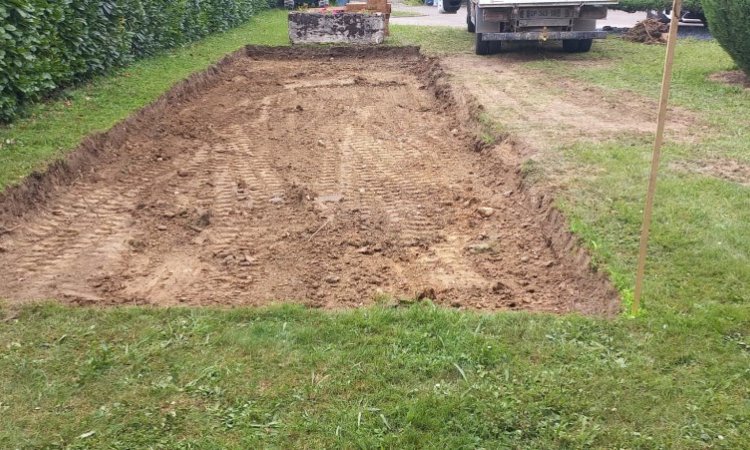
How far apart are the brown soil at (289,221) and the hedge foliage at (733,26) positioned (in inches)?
183

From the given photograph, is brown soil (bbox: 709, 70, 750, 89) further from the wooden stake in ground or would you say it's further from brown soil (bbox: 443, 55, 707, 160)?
the wooden stake in ground

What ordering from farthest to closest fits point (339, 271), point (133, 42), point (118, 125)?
point (133, 42) < point (118, 125) < point (339, 271)

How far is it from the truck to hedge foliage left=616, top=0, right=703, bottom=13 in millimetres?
7109

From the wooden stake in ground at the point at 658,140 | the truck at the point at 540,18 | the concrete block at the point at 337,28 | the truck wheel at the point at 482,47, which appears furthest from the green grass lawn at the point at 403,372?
the concrete block at the point at 337,28

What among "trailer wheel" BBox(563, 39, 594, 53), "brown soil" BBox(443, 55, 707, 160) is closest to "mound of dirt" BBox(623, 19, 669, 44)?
Answer: "trailer wheel" BBox(563, 39, 594, 53)

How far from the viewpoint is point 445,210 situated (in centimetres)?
669

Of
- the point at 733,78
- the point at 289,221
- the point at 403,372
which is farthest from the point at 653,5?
the point at 403,372

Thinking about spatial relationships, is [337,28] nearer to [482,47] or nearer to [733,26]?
[482,47]

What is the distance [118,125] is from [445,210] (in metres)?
4.77

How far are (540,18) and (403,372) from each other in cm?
1166

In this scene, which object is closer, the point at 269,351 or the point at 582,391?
the point at 582,391

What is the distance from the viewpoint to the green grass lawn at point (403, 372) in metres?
3.29

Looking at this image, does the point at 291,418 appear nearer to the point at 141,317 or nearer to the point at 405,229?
the point at 141,317

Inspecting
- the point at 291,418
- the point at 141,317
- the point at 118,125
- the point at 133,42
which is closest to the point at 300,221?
the point at 141,317
